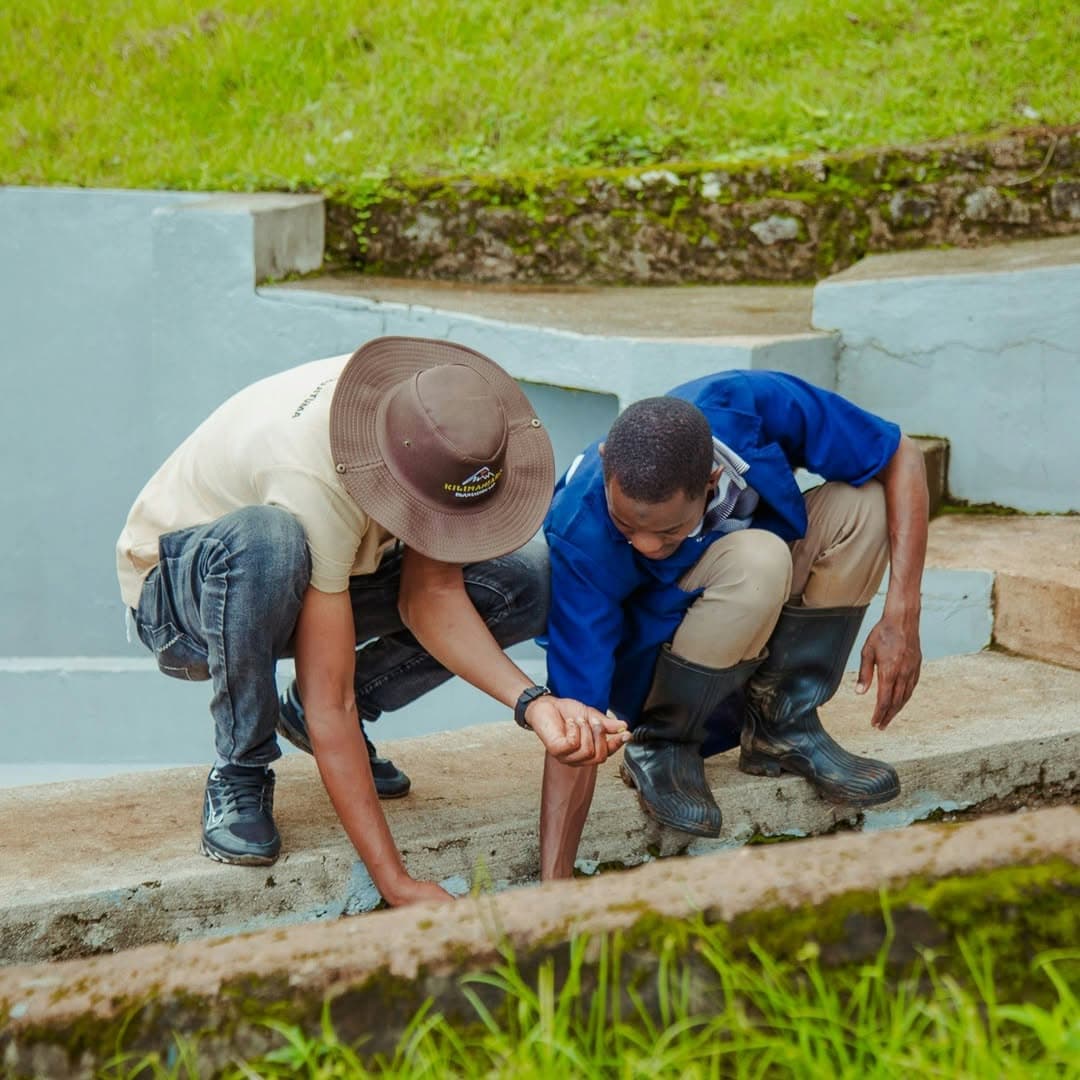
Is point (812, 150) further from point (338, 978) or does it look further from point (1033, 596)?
point (338, 978)

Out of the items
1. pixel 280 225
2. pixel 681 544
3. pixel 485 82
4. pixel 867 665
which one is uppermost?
pixel 485 82

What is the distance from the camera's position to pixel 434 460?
2.32m

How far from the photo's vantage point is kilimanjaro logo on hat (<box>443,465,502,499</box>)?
2342mm

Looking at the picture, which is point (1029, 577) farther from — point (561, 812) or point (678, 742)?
point (561, 812)

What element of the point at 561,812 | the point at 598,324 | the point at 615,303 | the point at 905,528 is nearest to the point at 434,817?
the point at 561,812

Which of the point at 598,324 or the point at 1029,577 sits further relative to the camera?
the point at 598,324

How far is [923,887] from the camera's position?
1.66 m

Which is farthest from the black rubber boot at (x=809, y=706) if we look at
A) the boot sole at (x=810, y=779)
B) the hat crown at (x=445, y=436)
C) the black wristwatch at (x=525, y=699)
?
the hat crown at (x=445, y=436)

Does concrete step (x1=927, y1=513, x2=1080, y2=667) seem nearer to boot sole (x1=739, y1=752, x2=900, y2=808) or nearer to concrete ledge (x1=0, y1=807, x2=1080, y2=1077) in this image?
boot sole (x1=739, y1=752, x2=900, y2=808)

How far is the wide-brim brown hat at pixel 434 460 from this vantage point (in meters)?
2.32

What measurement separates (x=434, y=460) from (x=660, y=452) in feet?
1.23

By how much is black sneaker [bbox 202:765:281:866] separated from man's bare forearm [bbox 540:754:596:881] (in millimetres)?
484

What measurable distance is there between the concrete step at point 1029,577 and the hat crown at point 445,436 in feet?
6.40

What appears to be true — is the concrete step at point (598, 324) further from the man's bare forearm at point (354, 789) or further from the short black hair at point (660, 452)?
the man's bare forearm at point (354, 789)
